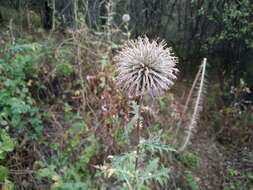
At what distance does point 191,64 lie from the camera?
5.31 meters

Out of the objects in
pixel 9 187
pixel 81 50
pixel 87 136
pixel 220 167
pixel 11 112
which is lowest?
pixel 220 167

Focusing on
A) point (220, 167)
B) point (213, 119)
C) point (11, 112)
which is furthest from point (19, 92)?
point (213, 119)

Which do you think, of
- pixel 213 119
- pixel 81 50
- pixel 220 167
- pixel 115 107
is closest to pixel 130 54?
pixel 115 107

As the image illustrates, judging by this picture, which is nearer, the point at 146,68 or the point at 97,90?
the point at 146,68

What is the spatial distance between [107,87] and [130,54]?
3.80ft

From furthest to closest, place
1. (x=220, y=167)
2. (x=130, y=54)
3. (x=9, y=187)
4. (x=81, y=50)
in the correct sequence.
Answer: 1. (x=220, y=167)
2. (x=81, y=50)
3. (x=9, y=187)
4. (x=130, y=54)

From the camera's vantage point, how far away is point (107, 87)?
3111mm

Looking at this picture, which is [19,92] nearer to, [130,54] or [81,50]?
[81,50]

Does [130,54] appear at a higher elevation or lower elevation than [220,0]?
lower

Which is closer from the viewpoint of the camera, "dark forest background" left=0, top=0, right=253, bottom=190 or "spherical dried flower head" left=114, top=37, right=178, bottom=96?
"spherical dried flower head" left=114, top=37, right=178, bottom=96

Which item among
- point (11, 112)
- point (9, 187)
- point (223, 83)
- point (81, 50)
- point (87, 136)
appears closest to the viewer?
point (9, 187)

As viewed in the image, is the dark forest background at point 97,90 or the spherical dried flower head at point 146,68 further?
the dark forest background at point 97,90

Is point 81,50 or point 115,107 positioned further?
point 81,50

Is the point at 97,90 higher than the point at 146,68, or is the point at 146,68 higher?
the point at 146,68
